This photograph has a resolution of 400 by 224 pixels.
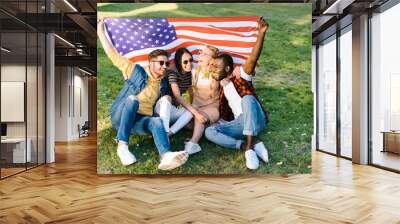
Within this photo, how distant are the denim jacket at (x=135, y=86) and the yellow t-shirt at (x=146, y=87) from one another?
0.18ft

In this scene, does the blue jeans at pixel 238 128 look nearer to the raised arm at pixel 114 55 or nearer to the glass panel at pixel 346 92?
the raised arm at pixel 114 55

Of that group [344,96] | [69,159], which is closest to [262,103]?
[344,96]

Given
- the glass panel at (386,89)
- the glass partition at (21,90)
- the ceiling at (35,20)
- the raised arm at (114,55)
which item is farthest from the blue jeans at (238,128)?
the glass partition at (21,90)

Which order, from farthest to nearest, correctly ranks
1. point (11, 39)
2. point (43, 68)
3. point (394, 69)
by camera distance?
point (43, 68)
point (394, 69)
point (11, 39)

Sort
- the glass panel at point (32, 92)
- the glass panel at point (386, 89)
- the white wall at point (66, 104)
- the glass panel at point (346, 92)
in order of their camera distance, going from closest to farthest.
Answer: the glass panel at point (386, 89)
the glass panel at point (32, 92)
the glass panel at point (346, 92)
the white wall at point (66, 104)

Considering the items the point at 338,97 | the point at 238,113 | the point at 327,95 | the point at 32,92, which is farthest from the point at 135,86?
the point at 327,95

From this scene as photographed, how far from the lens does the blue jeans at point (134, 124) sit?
22.4 ft

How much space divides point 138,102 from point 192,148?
1.26 meters

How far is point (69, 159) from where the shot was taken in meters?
9.55

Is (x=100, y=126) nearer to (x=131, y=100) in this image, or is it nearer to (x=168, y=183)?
(x=131, y=100)

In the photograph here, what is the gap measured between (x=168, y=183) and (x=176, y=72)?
1.98 metres

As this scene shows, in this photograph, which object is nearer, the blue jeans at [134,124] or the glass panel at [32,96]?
the blue jeans at [134,124]

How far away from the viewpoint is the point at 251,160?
6855 millimetres

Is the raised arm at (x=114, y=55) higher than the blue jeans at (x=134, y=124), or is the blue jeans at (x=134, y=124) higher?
the raised arm at (x=114, y=55)
